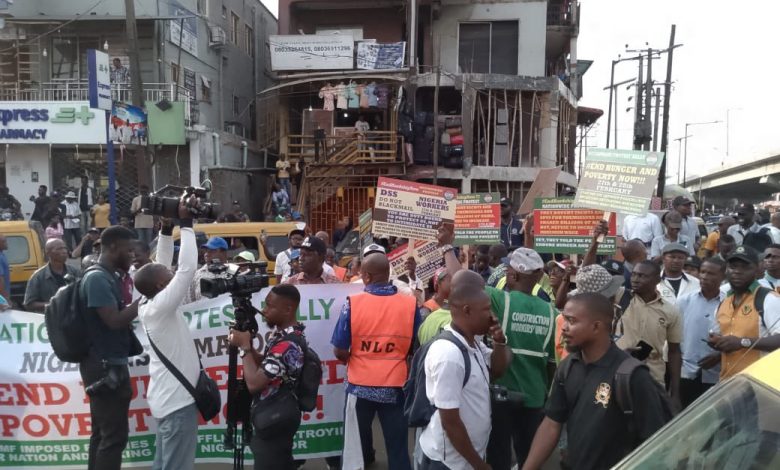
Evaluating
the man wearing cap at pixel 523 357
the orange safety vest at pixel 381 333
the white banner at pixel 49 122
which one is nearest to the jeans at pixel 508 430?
the man wearing cap at pixel 523 357

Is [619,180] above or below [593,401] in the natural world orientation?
above

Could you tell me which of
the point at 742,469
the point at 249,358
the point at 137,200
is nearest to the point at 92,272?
the point at 137,200

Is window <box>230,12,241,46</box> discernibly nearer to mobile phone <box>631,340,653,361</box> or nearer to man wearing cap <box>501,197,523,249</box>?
man wearing cap <box>501,197,523,249</box>

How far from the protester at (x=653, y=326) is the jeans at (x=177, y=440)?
9.20 feet

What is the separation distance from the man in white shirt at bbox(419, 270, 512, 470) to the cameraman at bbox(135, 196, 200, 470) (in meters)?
1.51

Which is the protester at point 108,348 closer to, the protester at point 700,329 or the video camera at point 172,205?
the video camera at point 172,205

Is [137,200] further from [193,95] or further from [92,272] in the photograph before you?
[193,95]

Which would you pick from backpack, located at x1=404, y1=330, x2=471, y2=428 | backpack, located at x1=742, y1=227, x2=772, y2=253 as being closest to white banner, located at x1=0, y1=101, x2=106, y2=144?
backpack, located at x1=742, y1=227, x2=772, y2=253

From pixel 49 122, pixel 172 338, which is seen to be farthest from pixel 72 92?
pixel 172 338

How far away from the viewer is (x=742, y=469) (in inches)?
70.8

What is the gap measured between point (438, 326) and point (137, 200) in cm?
199

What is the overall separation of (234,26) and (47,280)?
20.3 m

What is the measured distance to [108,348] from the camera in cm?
427

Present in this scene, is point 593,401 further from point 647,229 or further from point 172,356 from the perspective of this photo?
point 647,229
